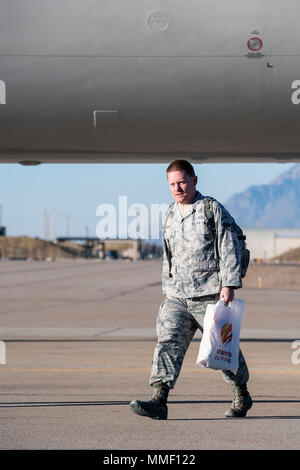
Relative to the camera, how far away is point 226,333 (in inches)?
263

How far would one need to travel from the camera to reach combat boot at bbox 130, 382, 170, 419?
6.78 m

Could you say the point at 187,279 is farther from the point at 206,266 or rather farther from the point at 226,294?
the point at 226,294

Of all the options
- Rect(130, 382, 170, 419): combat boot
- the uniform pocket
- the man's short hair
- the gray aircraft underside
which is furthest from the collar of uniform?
the gray aircraft underside

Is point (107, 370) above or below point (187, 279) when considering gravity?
below

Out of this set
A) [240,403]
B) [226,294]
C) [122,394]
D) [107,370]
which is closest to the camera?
[226,294]

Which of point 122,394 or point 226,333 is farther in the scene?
point 122,394

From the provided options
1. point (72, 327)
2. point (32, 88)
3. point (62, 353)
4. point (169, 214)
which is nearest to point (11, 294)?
point (72, 327)

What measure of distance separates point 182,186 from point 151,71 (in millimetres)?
3167

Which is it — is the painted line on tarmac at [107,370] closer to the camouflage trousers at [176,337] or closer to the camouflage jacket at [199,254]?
the camouflage trousers at [176,337]

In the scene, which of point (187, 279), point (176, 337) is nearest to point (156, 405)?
point (176, 337)

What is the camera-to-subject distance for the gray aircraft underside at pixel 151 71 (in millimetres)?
9469

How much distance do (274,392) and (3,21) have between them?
513cm

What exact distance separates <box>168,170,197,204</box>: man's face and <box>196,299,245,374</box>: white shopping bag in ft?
3.07

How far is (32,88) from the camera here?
9.99 m
